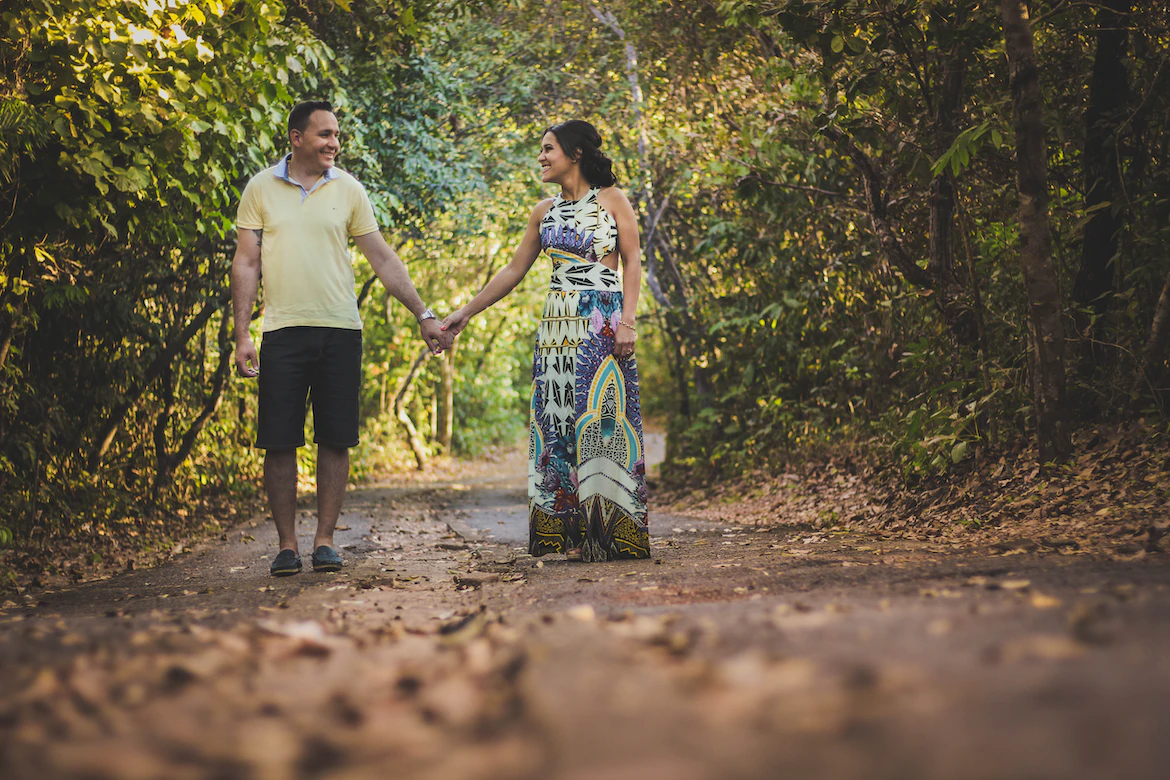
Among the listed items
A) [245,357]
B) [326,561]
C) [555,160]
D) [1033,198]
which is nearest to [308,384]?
[245,357]

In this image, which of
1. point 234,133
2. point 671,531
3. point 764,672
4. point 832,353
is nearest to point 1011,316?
point 671,531

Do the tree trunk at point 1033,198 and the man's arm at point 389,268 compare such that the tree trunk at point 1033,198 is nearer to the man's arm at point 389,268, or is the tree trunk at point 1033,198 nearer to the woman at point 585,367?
the woman at point 585,367

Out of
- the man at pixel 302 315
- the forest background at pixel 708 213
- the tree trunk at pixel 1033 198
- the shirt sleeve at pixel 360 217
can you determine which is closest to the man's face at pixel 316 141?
the man at pixel 302 315

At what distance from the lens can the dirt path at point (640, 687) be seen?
1353 mm

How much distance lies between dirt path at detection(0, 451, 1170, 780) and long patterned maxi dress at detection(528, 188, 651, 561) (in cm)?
162

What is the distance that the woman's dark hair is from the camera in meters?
5.09

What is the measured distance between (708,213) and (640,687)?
938 cm

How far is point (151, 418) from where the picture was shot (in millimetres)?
8375

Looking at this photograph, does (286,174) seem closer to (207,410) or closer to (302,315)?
(302,315)

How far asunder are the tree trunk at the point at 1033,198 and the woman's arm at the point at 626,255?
5.93ft

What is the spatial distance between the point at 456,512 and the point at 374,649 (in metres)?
7.58

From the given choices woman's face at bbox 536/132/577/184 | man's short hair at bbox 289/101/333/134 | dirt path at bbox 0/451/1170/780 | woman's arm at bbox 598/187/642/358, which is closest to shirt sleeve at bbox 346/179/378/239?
man's short hair at bbox 289/101/333/134

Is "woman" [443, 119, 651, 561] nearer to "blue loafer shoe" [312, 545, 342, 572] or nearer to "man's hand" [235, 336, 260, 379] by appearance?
"blue loafer shoe" [312, 545, 342, 572]

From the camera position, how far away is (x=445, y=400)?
2225cm
